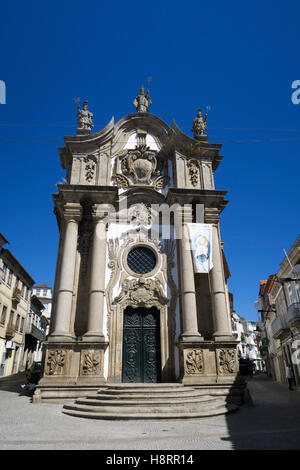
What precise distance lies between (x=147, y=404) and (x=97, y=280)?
5.53 meters

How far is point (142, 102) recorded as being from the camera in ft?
61.3

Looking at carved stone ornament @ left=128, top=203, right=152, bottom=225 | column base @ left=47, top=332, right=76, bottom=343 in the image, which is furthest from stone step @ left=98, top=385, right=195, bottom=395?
carved stone ornament @ left=128, top=203, right=152, bottom=225

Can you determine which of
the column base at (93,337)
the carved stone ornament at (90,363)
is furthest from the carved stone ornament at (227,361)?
the carved stone ornament at (90,363)

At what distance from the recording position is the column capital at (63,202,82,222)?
47.3 ft

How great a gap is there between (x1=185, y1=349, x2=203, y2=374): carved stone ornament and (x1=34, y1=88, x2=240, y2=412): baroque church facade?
3 centimetres

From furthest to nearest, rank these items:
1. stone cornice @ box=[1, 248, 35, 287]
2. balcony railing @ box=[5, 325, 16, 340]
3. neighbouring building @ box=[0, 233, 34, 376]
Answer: balcony railing @ box=[5, 325, 16, 340]
stone cornice @ box=[1, 248, 35, 287]
neighbouring building @ box=[0, 233, 34, 376]

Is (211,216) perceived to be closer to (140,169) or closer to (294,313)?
(140,169)

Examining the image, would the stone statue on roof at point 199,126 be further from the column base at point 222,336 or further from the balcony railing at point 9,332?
the balcony railing at point 9,332

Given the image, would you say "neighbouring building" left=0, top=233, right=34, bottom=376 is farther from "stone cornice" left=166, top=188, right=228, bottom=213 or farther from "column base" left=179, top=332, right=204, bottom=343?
"column base" left=179, top=332, right=204, bottom=343

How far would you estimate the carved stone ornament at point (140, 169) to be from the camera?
16484mm

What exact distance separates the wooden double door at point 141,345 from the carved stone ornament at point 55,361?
257cm

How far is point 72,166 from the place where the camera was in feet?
52.1

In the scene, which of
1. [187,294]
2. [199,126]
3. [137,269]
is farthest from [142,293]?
[199,126]
